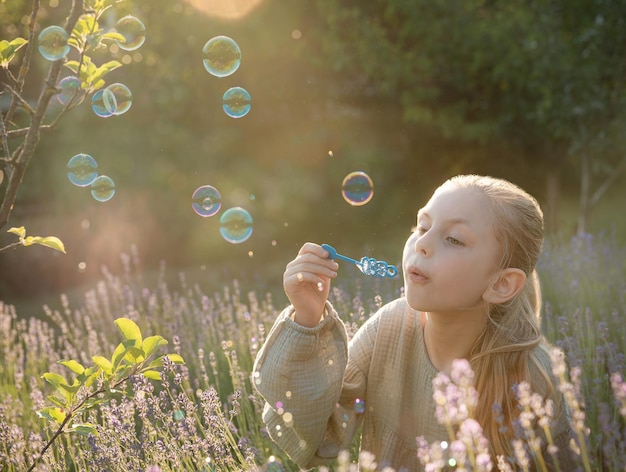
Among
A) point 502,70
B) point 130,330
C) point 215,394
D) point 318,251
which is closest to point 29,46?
point 130,330

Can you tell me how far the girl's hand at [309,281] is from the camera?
211 cm

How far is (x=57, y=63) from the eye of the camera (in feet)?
7.71

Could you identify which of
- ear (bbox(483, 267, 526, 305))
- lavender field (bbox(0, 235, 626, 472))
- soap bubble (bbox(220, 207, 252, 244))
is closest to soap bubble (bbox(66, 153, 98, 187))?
soap bubble (bbox(220, 207, 252, 244))

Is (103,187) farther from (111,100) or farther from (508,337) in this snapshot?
(508,337)

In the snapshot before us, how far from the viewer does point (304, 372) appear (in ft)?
7.41

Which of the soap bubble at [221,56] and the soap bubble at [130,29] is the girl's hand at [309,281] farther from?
the soap bubble at [221,56]

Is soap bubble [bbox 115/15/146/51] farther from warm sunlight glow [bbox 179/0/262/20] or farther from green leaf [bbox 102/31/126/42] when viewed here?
warm sunlight glow [bbox 179/0/262/20]

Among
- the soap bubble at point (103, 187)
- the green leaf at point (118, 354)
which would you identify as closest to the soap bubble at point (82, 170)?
the soap bubble at point (103, 187)

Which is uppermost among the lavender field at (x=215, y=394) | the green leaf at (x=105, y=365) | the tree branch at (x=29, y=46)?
the tree branch at (x=29, y=46)

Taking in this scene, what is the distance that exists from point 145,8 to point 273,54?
71.0 inches

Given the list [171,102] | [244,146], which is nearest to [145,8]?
[171,102]

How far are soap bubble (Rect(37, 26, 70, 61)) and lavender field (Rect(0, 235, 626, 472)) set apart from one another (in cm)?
98

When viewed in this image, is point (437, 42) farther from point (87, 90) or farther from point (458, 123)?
point (87, 90)

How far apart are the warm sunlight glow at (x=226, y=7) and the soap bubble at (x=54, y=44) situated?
24.7 feet
